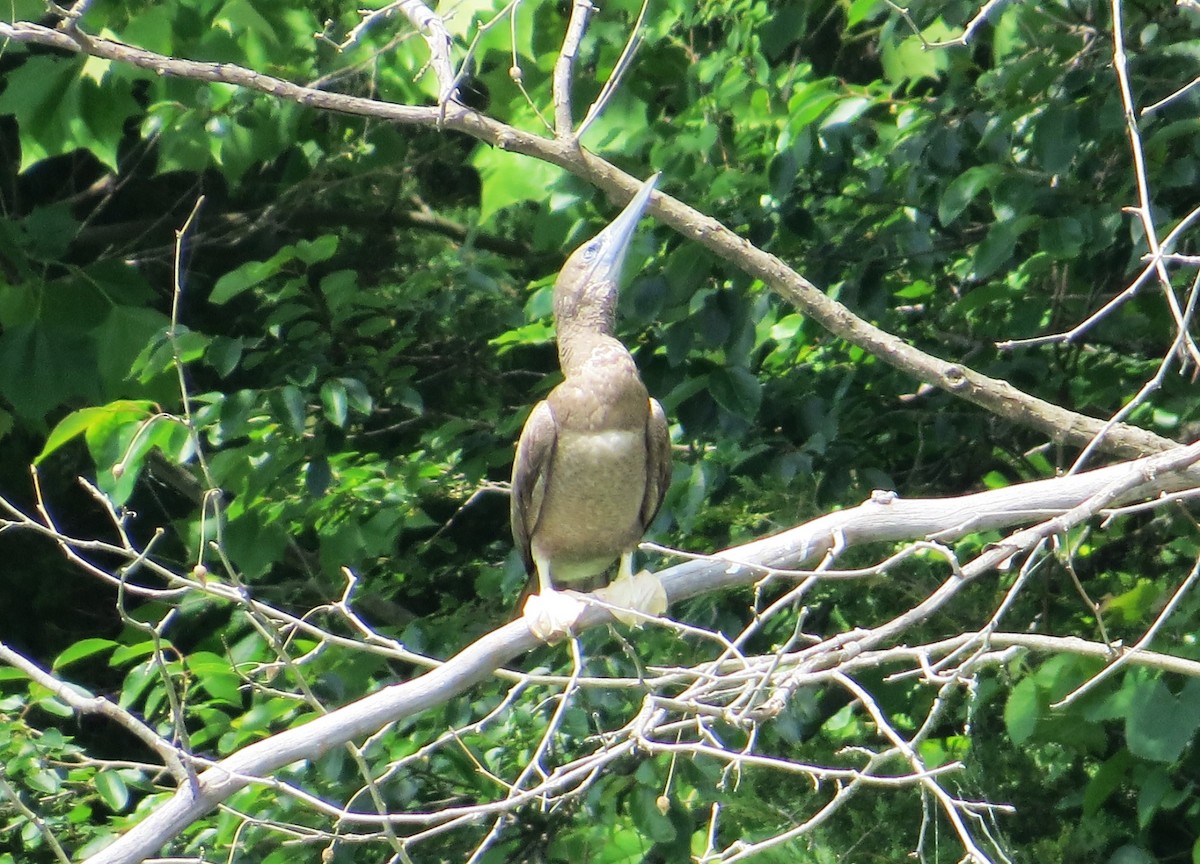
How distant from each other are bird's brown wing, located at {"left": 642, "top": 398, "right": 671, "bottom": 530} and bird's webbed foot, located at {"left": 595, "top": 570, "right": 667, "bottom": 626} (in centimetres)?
22

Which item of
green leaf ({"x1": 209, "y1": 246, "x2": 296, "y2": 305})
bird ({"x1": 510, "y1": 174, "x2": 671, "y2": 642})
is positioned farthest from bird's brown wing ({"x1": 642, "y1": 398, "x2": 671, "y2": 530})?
green leaf ({"x1": 209, "y1": 246, "x2": 296, "y2": 305})

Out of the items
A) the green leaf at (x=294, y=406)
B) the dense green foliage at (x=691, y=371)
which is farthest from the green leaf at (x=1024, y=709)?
the green leaf at (x=294, y=406)

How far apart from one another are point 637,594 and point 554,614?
240mm

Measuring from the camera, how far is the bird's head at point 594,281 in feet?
11.8

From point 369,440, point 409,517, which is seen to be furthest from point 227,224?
point 409,517

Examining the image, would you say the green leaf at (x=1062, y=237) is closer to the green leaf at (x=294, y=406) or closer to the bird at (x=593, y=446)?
the bird at (x=593, y=446)

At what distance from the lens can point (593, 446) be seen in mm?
3604

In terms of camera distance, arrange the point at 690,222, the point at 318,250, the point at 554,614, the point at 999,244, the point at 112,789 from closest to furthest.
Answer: the point at 690,222 → the point at 554,614 → the point at 999,244 → the point at 112,789 → the point at 318,250

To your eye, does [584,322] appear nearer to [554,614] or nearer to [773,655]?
[554,614]

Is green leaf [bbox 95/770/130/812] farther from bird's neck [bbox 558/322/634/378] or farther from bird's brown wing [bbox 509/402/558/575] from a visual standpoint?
bird's neck [bbox 558/322/634/378]

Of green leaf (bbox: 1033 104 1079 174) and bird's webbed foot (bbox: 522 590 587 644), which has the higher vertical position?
green leaf (bbox: 1033 104 1079 174)

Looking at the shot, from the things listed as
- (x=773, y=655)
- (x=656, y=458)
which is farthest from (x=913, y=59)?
(x=773, y=655)

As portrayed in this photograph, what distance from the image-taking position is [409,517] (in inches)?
173

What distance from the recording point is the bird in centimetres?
358
